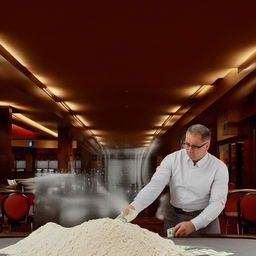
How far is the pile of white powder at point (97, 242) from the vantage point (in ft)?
4.85

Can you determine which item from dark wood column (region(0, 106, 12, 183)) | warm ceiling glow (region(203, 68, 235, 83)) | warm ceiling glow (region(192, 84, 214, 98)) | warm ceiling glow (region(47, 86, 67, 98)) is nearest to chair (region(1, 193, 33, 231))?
warm ceiling glow (region(203, 68, 235, 83))

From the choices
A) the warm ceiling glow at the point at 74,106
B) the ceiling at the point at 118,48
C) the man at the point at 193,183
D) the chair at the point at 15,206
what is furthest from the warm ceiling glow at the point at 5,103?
the man at the point at 193,183

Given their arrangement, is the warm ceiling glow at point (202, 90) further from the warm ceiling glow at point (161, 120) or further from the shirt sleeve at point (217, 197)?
the shirt sleeve at point (217, 197)

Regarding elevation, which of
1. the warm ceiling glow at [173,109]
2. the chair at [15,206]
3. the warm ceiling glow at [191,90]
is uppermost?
the warm ceiling glow at [191,90]

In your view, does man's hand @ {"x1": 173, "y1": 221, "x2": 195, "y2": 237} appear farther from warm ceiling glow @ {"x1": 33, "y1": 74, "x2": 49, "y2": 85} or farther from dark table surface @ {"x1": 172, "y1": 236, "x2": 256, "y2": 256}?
warm ceiling glow @ {"x1": 33, "y1": 74, "x2": 49, "y2": 85}

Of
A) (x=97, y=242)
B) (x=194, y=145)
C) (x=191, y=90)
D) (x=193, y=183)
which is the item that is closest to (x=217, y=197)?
(x=193, y=183)

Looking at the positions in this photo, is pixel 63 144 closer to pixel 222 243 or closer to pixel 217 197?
pixel 217 197

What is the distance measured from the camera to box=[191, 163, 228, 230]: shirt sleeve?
258cm

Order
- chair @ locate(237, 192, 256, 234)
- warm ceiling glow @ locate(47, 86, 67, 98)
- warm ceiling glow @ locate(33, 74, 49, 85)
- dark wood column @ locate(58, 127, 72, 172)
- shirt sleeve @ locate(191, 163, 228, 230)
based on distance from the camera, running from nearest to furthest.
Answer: shirt sleeve @ locate(191, 163, 228, 230)
chair @ locate(237, 192, 256, 234)
warm ceiling glow @ locate(33, 74, 49, 85)
warm ceiling glow @ locate(47, 86, 67, 98)
dark wood column @ locate(58, 127, 72, 172)

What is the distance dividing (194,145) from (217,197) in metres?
0.34

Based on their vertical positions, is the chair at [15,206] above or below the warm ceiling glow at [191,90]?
below

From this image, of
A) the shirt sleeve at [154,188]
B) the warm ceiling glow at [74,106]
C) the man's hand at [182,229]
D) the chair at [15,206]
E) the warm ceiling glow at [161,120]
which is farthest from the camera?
the warm ceiling glow at [161,120]

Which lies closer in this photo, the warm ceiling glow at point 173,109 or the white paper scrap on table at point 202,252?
the white paper scrap on table at point 202,252

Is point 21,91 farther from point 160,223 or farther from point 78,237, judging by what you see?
point 78,237
